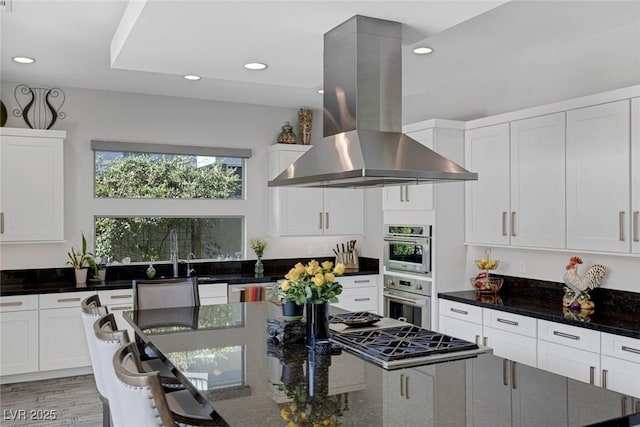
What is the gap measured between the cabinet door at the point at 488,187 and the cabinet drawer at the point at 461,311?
1.84 feet

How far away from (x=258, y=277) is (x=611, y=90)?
11.6 feet

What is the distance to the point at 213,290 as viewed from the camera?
5324mm

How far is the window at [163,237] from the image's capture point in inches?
217

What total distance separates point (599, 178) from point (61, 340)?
4.47 meters

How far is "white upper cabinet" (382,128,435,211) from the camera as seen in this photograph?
15.3 ft

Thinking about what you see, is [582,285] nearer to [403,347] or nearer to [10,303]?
[403,347]

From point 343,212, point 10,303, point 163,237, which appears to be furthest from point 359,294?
point 10,303

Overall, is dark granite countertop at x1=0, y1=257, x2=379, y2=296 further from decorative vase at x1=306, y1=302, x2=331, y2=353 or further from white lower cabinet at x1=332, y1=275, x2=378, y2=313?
decorative vase at x1=306, y1=302, x2=331, y2=353

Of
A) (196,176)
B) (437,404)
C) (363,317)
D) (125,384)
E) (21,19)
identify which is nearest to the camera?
(125,384)

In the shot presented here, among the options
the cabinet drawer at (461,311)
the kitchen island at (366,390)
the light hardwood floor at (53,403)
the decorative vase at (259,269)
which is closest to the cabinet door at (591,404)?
the kitchen island at (366,390)

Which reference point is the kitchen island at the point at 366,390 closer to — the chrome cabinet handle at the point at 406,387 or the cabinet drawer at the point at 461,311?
the chrome cabinet handle at the point at 406,387

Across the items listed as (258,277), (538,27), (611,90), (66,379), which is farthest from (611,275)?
(66,379)

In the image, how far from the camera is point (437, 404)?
1795mm

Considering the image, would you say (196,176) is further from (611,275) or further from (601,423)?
(601,423)
